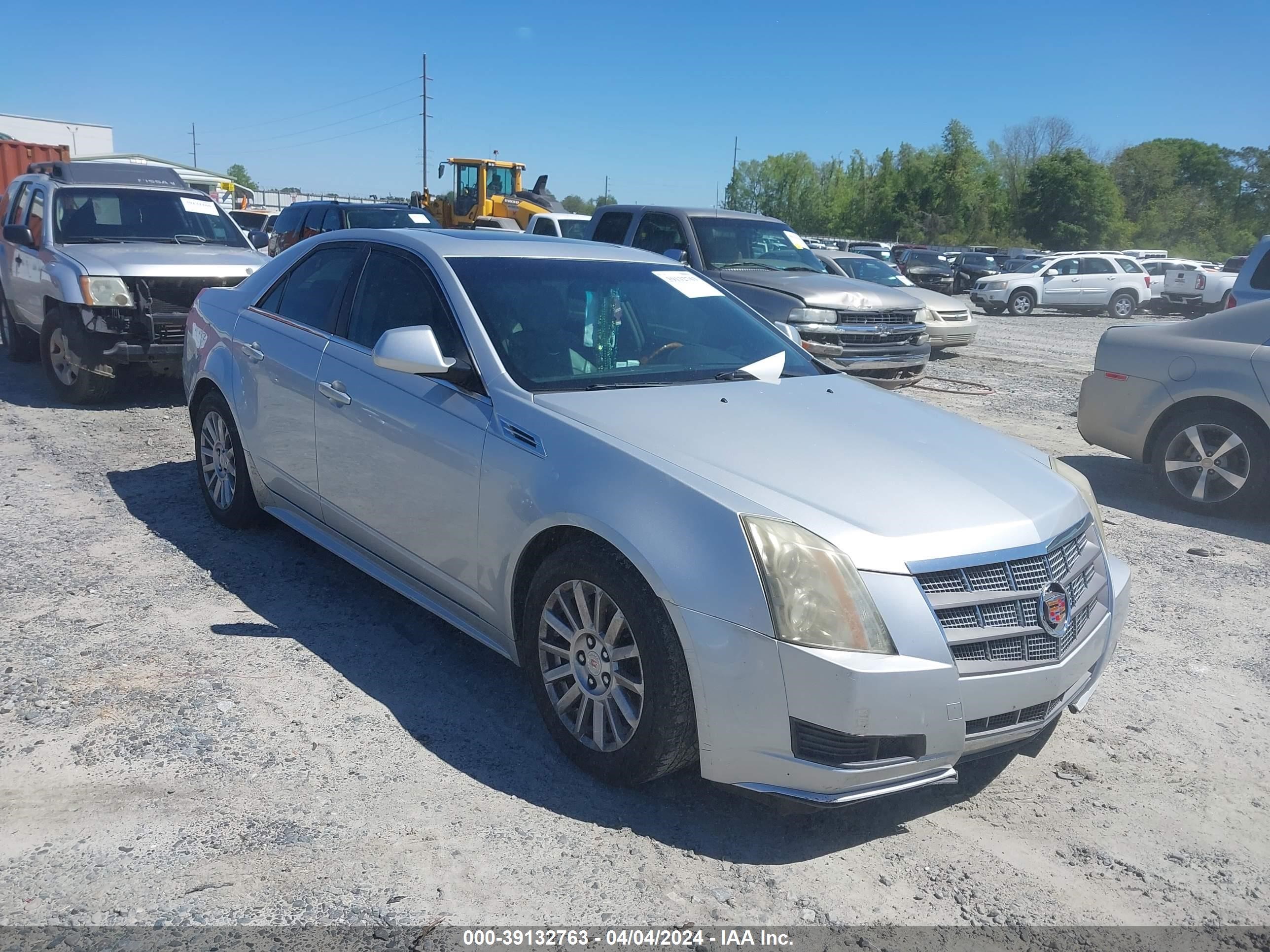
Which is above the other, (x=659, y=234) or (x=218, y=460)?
(x=659, y=234)

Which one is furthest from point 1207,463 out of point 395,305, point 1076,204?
point 1076,204

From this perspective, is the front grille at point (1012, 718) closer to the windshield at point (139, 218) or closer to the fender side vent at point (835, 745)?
the fender side vent at point (835, 745)

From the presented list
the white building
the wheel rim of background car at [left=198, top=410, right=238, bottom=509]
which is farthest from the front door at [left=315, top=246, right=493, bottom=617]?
the white building

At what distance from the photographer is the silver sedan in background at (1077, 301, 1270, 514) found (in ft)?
21.8

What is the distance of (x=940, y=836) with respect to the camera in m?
3.18

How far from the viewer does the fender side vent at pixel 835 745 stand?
283cm

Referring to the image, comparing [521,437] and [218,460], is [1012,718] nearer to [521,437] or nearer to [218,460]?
[521,437]

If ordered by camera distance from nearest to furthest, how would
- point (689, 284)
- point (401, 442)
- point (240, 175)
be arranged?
point (401, 442) < point (689, 284) < point (240, 175)

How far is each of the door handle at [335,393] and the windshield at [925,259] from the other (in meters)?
32.7

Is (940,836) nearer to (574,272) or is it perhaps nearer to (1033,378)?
(574,272)

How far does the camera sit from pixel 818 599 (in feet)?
9.29

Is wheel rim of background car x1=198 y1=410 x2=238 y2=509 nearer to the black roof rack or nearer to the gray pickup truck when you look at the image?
the gray pickup truck

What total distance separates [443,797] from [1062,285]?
2873 centimetres

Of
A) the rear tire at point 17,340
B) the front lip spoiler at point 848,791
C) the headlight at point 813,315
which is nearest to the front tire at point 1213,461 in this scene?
the headlight at point 813,315
